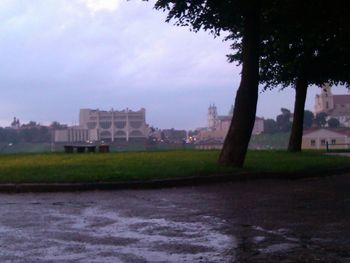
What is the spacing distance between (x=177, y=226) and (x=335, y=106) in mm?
82356

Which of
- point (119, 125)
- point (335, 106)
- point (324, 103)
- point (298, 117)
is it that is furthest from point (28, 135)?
point (324, 103)

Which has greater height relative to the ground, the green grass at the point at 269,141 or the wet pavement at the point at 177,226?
the green grass at the point at 269,141

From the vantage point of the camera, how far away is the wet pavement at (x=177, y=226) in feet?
21.6

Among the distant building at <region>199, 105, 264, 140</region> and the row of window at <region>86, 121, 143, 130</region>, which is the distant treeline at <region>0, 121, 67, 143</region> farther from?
the distant building at <region>199, 105, 264, 140</region>

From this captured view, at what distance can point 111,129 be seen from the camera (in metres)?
42.3

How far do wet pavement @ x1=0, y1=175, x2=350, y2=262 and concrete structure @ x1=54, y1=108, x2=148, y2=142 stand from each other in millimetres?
28550

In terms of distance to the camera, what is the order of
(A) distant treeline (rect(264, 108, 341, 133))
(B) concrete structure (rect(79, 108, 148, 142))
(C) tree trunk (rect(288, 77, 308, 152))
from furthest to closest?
1. (A) distant treeline (rect(264, 108, 341, 133))
2. (B) concrete structure (rect(79, 108, 148, 142))
3. (C) tree trunk (rect(288, 77, 308, 152))

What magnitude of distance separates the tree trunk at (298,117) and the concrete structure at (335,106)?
38502mm

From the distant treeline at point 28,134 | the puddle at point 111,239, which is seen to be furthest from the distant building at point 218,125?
the puddle at point 111,239

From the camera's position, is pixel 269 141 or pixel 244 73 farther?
pixel 269 141

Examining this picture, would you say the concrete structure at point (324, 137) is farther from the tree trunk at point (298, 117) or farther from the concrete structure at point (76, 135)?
the concrete structure at point (76, 135)

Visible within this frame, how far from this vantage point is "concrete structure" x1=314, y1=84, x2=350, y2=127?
2921 inches

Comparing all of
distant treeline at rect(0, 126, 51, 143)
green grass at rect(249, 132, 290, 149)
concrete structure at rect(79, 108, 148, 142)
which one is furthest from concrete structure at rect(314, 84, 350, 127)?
distant treeline at rect(0, 126, 51, 143)

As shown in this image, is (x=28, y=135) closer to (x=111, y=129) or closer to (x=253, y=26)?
(x=111, y=129)
